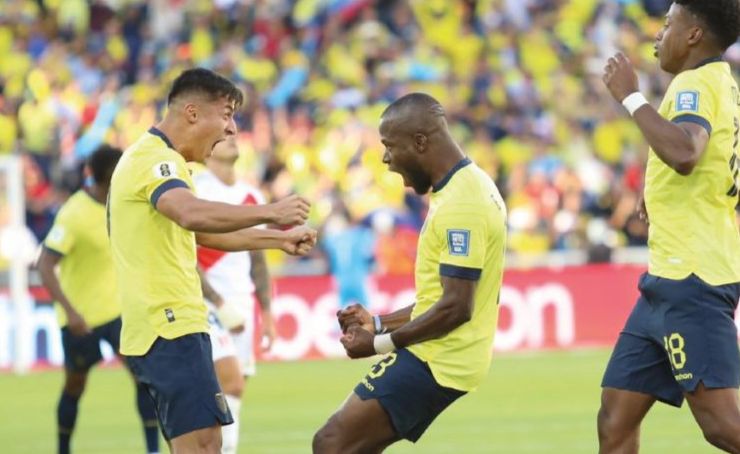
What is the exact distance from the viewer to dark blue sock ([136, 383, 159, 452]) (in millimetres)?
11773

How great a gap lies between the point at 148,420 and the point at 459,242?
209 inches

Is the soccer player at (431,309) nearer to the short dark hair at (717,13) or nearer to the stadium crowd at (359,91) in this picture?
the short dark hair at (717,13)

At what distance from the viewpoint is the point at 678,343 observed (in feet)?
24.5

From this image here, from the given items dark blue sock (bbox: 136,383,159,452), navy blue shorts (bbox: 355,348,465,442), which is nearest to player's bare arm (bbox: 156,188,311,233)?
navy blue shorts (bbox: 355,348,465,442)

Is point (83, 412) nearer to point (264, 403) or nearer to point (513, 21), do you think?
point (264, 403)

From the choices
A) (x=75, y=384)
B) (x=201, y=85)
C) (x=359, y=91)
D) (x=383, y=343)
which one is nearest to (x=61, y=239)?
(x=75, y=384)

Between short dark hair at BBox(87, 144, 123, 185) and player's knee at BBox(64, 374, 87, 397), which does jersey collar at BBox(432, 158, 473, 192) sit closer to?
short dark hair at BBox(87, 144, 123, 185)

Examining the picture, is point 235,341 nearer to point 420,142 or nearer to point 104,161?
point 104,161

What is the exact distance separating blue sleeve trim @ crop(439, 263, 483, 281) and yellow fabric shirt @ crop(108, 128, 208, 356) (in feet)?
4.31

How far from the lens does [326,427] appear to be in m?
7.28

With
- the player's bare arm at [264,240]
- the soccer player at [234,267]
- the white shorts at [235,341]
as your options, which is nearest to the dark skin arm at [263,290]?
the soccer player at [234,267]

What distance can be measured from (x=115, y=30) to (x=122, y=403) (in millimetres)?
12219

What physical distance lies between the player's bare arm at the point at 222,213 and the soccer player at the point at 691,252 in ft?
5.44

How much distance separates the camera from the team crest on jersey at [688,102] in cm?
737
